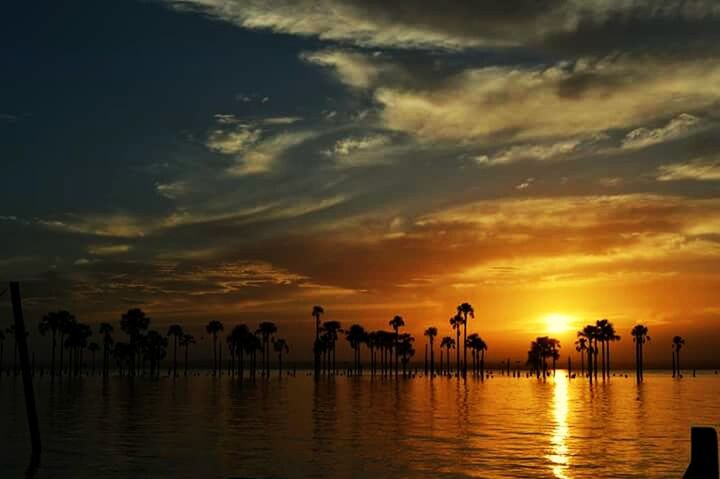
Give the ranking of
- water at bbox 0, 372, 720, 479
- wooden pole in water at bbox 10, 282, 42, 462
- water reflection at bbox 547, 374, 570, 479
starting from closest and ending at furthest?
wooden pole in water at bbox 10, 282, 42, 462 < water at bbox 0, 372, 720, 479 < water reflection at bbox 547, 374, 570, 479

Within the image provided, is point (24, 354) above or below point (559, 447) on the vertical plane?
above

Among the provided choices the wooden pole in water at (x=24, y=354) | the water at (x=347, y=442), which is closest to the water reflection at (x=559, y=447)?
the water at (x=347, y=442)

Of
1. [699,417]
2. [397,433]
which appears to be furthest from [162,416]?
[699,417]

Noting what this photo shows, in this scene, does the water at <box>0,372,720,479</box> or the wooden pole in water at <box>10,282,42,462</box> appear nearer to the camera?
the wooden pole in water at <box>10,282,42,462</box>

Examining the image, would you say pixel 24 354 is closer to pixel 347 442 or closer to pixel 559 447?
pixel 347 442

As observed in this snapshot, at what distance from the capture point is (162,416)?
227 feet

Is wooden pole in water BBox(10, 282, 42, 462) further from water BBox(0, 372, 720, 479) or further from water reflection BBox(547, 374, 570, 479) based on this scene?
water reflection BBox(547, 374, 570, 479)

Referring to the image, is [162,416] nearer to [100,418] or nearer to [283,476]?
[100,418]

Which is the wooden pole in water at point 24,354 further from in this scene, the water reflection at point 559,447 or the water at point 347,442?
the water reflection at point 559,447

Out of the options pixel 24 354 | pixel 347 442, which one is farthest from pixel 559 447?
pixel 24 354

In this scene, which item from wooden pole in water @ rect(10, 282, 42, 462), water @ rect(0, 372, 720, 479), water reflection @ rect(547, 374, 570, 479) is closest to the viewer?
wooden pole in water @ rect(10, 282, 42, 462)

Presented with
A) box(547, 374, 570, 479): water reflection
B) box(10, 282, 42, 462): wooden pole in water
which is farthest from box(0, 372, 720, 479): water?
box(10, 282, 42, 462): wooden pole in water

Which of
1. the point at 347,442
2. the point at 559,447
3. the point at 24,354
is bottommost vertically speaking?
the point at 559,447

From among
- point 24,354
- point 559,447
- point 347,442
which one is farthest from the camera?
point 347,442
